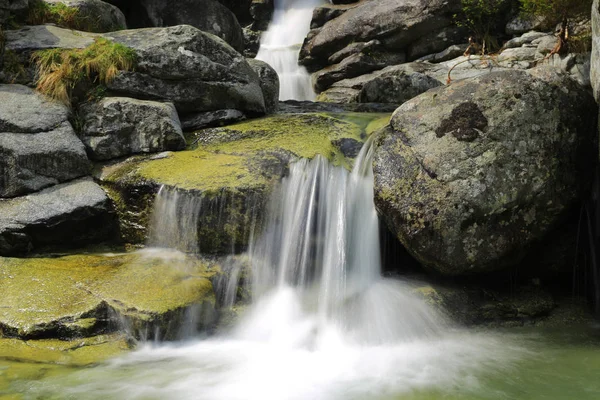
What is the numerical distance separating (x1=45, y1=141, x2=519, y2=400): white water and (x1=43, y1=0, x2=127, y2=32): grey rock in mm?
5626

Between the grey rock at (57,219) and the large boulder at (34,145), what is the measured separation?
0.57 ft

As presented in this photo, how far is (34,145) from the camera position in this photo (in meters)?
6.99

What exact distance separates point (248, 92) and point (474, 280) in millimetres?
4893

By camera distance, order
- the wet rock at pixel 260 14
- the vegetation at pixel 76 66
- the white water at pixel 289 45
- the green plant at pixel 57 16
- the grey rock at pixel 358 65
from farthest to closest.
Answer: the wet rock at pixel 260 14, the white water at pixel 289 45, the grey rock at pixel 358 65, the green plant at pixel 57 16, the vegetation at pixel 76 66

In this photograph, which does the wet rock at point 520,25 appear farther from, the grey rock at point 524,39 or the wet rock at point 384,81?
the wet rock at point 384,81

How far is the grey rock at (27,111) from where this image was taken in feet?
23.3

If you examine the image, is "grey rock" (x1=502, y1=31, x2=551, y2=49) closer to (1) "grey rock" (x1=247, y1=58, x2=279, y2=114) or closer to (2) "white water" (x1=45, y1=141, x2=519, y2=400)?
(1) "grey rock" (x1=247, y1=58, x2=279, y2=114)

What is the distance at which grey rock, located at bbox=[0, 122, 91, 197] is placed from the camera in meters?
6.77

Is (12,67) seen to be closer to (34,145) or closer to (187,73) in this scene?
(34,145)

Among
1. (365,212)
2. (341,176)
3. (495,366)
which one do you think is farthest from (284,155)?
(495,366)

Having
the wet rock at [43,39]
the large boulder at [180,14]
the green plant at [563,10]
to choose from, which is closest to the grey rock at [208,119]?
the wet rock at [43,39]

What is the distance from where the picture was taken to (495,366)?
4809 millimetres

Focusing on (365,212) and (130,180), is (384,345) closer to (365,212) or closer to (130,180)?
(365,212)

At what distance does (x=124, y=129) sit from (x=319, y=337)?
4.29 metres
